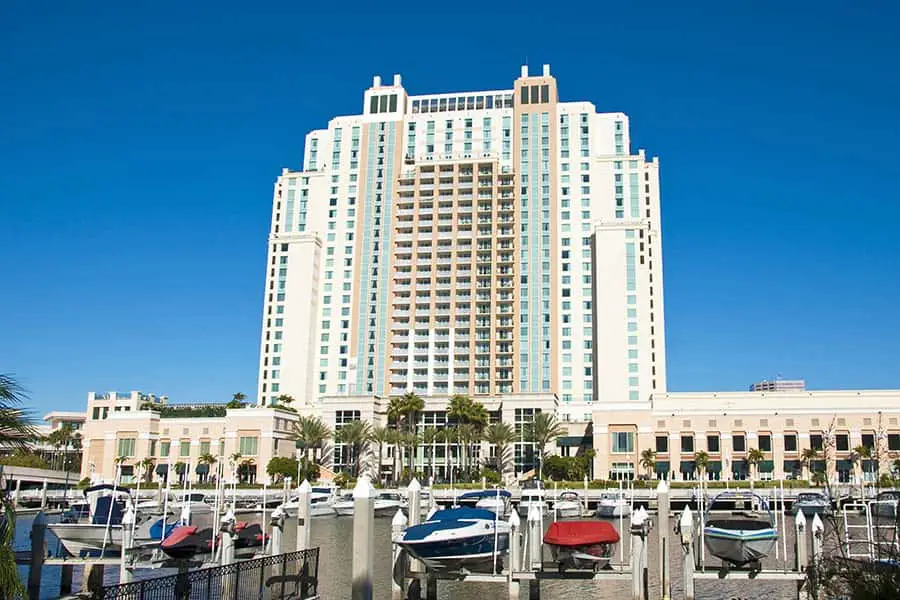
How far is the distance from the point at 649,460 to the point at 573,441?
17250 mm

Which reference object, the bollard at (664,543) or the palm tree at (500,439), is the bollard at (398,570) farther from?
the palm tree at (500,439)

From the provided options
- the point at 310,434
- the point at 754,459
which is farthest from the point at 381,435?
the point at 754,459

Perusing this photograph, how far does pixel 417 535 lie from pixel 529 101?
13603cm

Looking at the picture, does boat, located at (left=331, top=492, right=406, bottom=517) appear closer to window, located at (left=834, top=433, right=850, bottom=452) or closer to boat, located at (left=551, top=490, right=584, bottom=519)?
boat, located at (left=551, top=490, right=584, bottom=519)

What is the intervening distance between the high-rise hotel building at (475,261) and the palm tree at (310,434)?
11.2m

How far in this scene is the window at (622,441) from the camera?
126438mm

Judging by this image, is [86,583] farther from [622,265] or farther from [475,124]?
[475,124]

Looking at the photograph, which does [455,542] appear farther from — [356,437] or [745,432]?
[356,437]

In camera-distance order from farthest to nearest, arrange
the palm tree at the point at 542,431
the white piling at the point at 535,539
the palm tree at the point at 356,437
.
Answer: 1. the palm tree at the point at 356,437
2. the palm tree at the point at 542,431
3. the white piling at the point at 535,539

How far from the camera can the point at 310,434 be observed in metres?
136

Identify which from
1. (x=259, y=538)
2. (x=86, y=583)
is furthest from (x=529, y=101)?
(x=86, y=583)

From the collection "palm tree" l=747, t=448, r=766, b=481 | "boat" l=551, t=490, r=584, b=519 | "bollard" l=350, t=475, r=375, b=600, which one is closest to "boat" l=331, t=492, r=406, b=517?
"boat" l=551, t=490, r=584, b=519

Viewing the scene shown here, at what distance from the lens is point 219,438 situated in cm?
14025

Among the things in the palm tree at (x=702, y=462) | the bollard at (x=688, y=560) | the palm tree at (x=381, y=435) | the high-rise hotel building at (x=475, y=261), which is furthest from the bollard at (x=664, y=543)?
the high-rise hotel building at (x=475, y=261)
